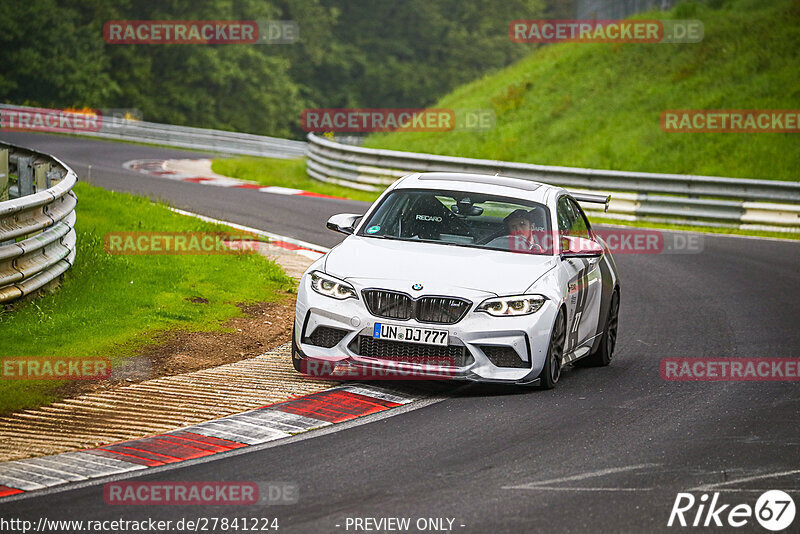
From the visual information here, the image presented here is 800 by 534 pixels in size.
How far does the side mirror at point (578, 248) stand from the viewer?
9328 millimetres

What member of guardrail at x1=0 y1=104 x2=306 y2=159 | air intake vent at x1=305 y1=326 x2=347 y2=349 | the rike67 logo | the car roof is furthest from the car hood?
guardrail at x1=0 y1=104 x2=306 y2=159

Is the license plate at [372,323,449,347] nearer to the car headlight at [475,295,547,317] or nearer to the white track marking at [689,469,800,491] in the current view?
the car headlight at [475,295,547,317]

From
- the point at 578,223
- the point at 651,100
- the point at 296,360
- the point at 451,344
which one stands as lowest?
the point at 296,360

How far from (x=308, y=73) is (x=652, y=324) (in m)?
62.9

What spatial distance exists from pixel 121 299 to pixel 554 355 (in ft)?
15.0

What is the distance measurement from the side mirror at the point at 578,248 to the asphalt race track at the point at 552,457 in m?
1.07

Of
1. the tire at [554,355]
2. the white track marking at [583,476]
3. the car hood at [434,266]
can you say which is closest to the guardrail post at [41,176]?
the car hood at [434,266]

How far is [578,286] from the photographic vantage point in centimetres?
947

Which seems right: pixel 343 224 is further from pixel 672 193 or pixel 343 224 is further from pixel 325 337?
pixel 672 193

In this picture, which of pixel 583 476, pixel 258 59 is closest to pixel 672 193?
pixel 583 476

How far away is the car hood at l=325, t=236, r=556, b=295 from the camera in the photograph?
8516 millimetres

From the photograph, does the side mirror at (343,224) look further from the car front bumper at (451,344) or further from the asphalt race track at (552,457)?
the asphalt race track at (552,457)

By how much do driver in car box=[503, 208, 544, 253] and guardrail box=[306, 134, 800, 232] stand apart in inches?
517

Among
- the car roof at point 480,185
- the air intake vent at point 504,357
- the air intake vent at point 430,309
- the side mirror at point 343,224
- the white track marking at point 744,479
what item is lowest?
the white track marking at point 744,479
